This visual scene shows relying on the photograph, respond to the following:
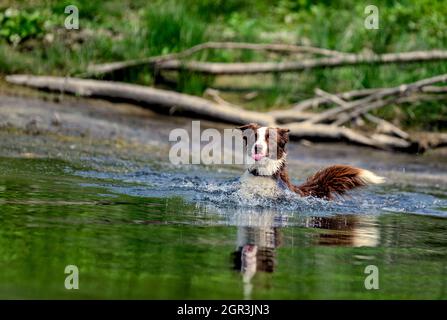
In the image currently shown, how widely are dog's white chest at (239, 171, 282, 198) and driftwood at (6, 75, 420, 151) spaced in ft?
15.4

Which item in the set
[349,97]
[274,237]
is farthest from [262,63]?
[274,237]

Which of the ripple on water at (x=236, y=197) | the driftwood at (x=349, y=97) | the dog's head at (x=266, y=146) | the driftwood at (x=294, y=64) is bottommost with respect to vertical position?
the ripple on water at (x=236, y=197)

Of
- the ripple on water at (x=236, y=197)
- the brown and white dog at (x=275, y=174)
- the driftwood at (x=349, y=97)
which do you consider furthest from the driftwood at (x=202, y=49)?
the brown and white dog at (x=275, y=174)

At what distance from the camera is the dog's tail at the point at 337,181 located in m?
8.94

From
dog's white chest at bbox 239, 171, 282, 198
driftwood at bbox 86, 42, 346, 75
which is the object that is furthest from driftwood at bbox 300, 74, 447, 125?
dog's white chest at bbox 239, 171, 282, 198

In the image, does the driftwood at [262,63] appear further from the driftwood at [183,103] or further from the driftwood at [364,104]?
the driftwood at [364,104]

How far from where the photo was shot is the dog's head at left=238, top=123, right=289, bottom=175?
866 centimetres

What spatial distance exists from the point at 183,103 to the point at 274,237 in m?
7.56

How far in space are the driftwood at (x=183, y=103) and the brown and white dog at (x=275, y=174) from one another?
14.6 feet

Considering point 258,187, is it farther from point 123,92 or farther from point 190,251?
point 123,92

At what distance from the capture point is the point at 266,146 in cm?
866

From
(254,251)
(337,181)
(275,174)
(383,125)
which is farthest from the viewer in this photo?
(383,125)
